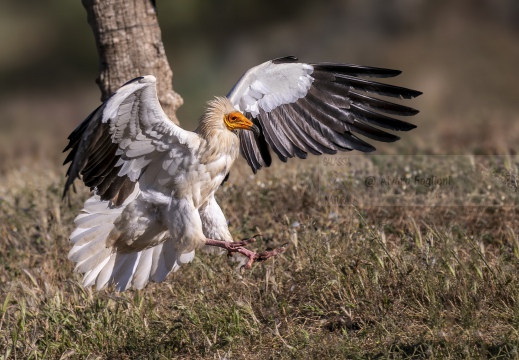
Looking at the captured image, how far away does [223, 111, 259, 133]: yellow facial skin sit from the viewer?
220 inches

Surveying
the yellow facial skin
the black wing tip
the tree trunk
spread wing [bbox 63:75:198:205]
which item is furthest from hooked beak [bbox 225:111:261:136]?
the tree trunk

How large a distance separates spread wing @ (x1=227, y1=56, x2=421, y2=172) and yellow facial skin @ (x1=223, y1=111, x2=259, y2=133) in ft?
0.86

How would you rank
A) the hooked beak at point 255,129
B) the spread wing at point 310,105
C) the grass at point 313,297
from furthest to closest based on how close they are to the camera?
1. the spread wing at point 310,105
2. the hooked beak at point 255,129
3. the grass at point 313,297

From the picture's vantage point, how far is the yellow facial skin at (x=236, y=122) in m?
5.59

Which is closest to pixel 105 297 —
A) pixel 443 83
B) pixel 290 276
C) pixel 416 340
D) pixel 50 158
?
pixel 290 276

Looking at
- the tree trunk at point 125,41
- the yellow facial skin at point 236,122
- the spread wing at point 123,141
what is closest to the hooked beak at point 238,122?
the yellow facial skin at point 236,122

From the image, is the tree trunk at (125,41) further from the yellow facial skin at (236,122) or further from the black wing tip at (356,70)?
the black wing tip at (356,70)

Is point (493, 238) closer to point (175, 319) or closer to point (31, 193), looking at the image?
point (175, 319)

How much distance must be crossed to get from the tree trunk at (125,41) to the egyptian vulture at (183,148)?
2.85ft

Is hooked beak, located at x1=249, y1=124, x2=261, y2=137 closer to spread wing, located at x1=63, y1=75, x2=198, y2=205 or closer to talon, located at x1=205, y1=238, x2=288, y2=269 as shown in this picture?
spread wing, located at x1=63, y1=75, x2=198, y2=205

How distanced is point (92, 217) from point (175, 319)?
1.01 m

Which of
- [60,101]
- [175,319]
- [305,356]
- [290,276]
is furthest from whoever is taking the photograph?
[60,101]

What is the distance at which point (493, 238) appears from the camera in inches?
240

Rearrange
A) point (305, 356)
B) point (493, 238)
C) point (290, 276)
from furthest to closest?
point (493, 238)
point (290, 276)
point (305, 356)
